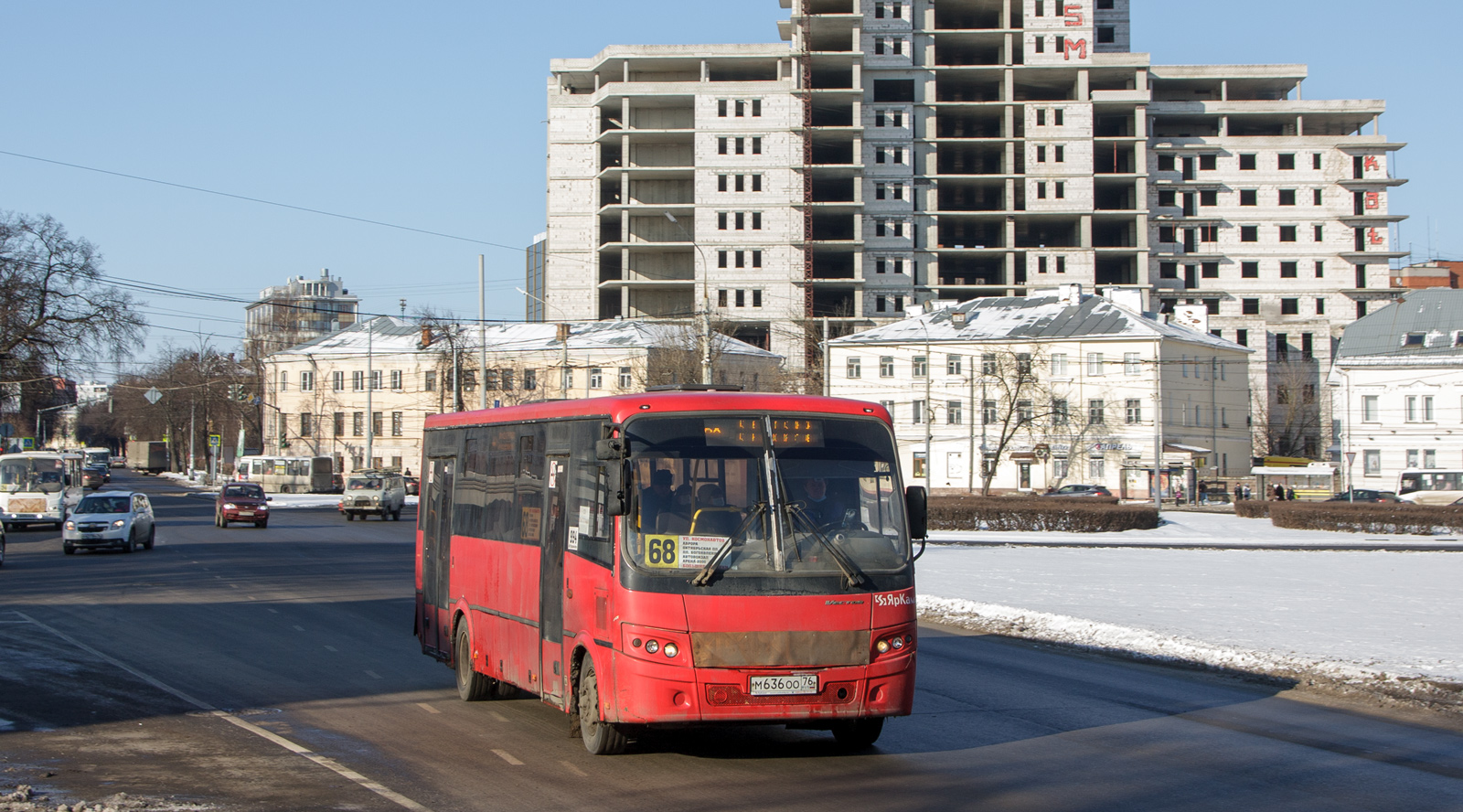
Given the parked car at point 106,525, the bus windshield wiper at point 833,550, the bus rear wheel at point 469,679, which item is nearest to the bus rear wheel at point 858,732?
the bus windshield wiper at point 833,550

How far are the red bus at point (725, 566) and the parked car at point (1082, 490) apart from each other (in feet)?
195

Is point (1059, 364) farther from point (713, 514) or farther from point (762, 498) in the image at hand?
point (713, 514)

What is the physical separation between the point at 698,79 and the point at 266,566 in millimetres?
89165

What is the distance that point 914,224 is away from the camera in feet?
365

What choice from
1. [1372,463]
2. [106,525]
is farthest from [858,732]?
[1372,463]

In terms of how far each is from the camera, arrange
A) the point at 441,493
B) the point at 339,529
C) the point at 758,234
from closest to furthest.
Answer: the point at 441,493, the point at 339,529, the point at 758,234

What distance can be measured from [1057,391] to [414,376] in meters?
45.9

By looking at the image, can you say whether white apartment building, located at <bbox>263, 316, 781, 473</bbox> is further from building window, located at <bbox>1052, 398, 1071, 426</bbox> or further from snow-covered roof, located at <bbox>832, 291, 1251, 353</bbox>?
building window, located at <bbox>1052, 398, 1071, 426</bbox>

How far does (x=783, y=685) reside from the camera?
899cm

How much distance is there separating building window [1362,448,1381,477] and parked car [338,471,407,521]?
2163 inches

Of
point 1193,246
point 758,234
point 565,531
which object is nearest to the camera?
point 565,531

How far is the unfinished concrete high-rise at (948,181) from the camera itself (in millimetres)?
107062

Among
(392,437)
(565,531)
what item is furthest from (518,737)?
(392,437)

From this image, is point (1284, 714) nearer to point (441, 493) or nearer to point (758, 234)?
point (441, 493)
